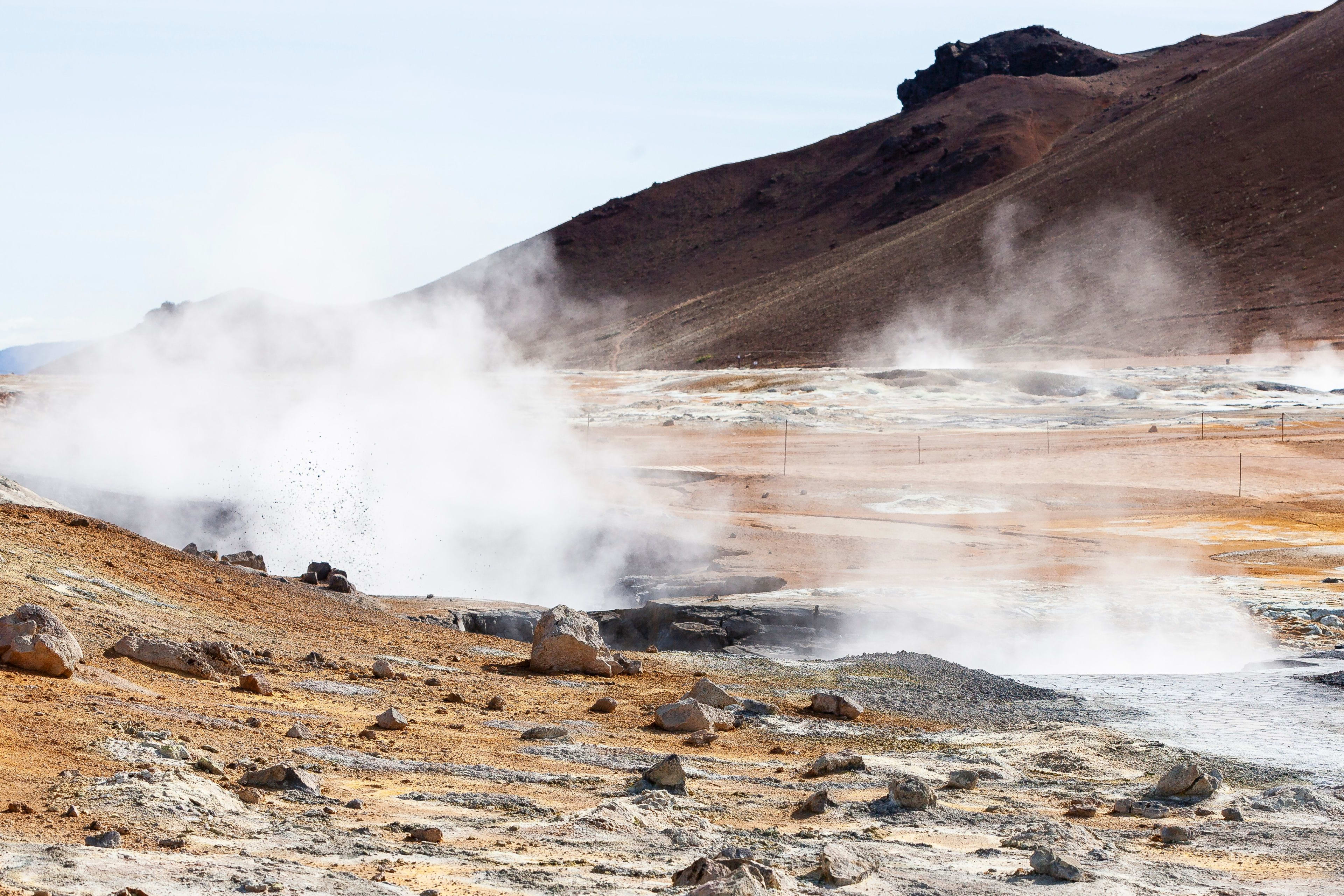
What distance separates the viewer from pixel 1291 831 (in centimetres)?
660

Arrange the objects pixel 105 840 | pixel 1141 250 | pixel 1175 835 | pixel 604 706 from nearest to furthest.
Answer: pixel 105 840 → pixel 1175 835 → pixel 604 706 → pixel 1141 250

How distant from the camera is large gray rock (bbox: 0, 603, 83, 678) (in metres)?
7.19

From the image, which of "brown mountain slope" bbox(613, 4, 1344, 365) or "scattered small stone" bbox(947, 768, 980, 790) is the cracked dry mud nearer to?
"scattered small stone" bbox(947, 768, 980, 790)

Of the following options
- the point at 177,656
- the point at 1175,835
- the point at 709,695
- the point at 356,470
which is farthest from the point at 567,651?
the point at 356,470

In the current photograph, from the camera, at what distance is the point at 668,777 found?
22.1ft

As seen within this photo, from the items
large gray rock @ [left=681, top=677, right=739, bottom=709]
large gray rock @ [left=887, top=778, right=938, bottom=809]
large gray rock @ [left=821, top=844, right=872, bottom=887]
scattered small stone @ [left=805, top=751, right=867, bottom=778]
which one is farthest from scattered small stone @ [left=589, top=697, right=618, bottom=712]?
large gray rock @ [left=821, top=844, right=872, bottom=887]

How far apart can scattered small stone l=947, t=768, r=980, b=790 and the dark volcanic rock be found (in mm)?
116138

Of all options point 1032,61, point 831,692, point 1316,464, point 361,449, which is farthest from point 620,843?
point 1032,61

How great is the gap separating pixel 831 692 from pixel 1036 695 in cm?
175

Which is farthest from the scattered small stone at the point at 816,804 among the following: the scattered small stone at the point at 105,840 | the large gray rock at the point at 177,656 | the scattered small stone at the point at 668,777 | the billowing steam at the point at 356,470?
the billowing steam at the point at 356,470

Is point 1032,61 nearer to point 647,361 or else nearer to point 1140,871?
point 647,361

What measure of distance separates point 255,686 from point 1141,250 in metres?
63.2

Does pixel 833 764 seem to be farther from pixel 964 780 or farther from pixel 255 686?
pixel 255 686

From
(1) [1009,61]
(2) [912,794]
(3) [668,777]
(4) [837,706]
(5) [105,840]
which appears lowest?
(4) [837,706]
